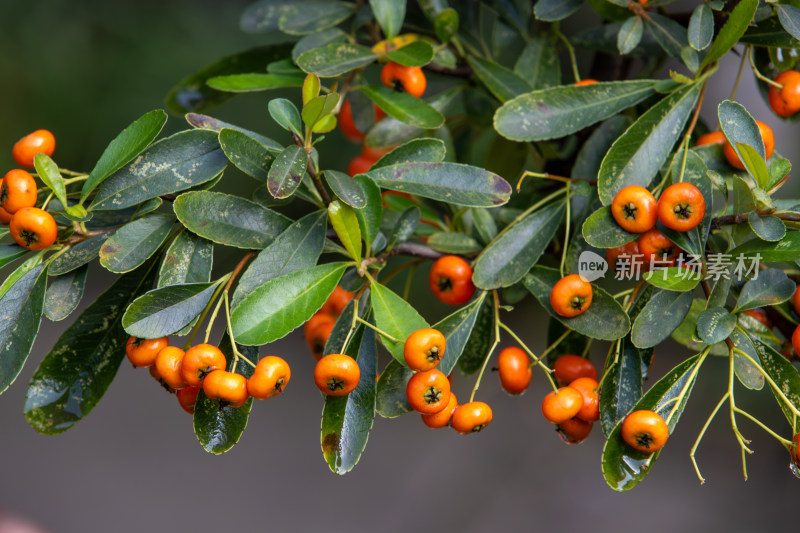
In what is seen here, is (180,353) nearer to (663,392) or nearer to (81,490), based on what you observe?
(663,392)

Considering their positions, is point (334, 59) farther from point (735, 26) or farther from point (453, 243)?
point (735, 26)

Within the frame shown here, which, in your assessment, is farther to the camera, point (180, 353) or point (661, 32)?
point (661, 32)

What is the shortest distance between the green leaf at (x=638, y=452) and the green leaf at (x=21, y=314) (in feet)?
1.73

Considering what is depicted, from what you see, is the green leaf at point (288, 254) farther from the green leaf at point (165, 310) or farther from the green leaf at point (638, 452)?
the green leaf at point (638, 452)

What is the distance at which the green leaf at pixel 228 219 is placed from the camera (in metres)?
0.57

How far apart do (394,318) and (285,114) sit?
0.22 metres

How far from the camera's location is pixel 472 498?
173 centimetres

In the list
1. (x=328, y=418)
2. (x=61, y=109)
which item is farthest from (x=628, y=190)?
(x=61, y=109)

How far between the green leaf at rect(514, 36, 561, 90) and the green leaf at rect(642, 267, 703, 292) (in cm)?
34

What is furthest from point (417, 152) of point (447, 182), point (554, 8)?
point (554, 8)

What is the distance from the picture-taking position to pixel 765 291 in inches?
23.3

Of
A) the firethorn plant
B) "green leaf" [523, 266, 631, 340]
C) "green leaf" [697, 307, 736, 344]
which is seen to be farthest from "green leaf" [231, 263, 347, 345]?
"green leaf" [697, 307, 736, 344]

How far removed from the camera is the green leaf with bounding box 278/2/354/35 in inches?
33.6

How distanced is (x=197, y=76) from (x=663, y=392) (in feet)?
2.38
